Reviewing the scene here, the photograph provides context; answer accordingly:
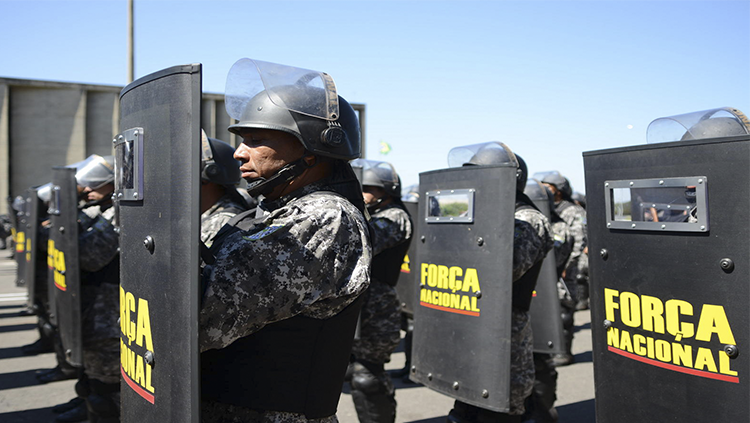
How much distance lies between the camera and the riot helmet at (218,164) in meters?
3.42

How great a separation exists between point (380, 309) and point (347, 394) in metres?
1.47

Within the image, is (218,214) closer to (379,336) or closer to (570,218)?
(379,336)

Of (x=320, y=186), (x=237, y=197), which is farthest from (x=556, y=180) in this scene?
(x=320, y=186)

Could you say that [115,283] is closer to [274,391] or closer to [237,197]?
[237,197]

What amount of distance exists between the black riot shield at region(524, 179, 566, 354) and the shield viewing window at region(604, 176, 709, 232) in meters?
2.06

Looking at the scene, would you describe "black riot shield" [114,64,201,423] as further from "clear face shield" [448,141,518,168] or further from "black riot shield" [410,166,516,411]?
"clear face shield" [448,141,518,168]

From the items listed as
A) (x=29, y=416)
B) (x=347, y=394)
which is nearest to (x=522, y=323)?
(x=347, y=394)

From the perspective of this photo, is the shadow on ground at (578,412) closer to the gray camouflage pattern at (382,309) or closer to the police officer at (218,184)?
the gray camouflage pattern at (382,309)

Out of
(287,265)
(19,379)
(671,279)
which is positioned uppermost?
(287,265)

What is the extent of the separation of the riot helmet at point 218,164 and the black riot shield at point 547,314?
7.92 feet

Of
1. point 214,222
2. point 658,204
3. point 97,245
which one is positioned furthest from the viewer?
point 97,245

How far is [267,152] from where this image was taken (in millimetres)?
1892

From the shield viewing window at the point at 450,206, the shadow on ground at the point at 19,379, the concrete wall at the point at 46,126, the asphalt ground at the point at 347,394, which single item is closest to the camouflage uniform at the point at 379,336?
the shield viewing window at the point at 450,206

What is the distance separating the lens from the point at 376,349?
4.38 m
